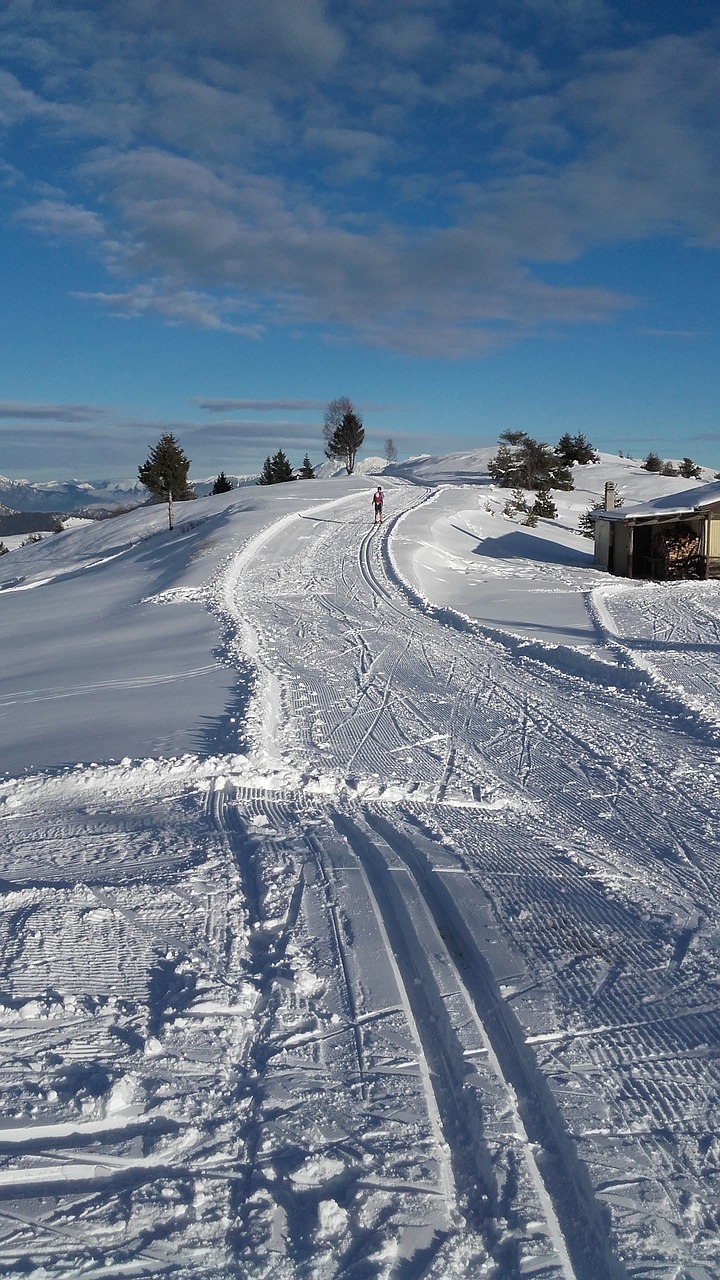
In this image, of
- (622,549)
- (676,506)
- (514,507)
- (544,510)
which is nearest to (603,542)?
(622,549)

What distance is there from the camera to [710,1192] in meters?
2.92

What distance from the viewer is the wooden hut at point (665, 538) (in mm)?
22438

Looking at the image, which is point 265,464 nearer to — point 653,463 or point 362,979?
point 653,463

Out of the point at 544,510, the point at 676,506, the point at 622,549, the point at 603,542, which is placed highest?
the point at 544,510

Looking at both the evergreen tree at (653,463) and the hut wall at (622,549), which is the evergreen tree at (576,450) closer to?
the evergreen tree at (653,463)

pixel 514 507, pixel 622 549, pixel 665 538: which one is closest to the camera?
pixel 665 538

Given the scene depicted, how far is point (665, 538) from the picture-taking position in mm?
23531

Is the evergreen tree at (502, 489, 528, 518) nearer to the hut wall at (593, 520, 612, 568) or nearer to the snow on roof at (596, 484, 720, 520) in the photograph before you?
the hut wall at (593, 520, 612, 568)

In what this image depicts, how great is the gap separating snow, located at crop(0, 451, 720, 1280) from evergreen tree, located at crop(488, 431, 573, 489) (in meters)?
34.9

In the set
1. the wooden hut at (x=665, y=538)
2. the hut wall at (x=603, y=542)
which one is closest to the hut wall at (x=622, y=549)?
the wooden hut at (x=665, y=538)

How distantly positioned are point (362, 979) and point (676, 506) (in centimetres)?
2153

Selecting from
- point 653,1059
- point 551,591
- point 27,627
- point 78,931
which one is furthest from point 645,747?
point 27,627

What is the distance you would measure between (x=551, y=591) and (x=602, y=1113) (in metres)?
16.5

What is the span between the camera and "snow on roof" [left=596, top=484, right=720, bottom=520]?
73.1 feet
